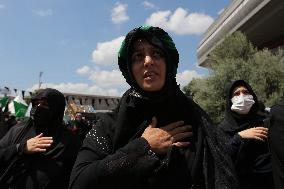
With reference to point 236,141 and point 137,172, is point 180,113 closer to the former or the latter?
point 137,172

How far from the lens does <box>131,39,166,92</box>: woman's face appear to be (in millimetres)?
1604

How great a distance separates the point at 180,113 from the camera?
1646 millimetres

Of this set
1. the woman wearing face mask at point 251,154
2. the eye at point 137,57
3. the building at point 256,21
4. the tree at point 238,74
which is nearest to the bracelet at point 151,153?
the eye at point 137,57

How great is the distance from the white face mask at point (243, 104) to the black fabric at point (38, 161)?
53.5 inches

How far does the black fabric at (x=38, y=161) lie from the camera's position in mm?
3127

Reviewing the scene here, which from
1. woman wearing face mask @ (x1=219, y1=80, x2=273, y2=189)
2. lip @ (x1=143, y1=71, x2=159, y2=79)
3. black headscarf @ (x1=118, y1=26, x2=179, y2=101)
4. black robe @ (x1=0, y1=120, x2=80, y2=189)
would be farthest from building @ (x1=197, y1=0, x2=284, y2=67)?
lip @ (x1=143, y1=71, x2=159, y2=79)

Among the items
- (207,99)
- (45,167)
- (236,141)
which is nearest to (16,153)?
(45,167)

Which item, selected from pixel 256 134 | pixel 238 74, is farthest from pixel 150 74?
pixel 238 74

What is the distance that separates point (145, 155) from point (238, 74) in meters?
20.7

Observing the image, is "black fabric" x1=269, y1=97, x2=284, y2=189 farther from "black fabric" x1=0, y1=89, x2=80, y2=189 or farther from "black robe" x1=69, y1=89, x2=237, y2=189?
"black fabric" x1=0, y1=89, x2=80, y2=189

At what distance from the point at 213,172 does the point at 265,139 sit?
6.09 ft

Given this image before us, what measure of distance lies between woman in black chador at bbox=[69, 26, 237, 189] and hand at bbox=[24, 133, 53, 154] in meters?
1.47

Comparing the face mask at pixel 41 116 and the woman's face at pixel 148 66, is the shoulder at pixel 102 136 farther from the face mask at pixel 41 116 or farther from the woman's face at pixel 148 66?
the face mask at pixel 41 116

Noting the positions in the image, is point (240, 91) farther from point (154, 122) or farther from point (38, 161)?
point (154, 122)
